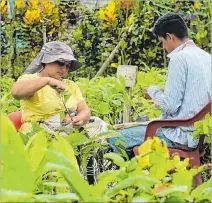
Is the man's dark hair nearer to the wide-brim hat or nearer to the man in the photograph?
the man

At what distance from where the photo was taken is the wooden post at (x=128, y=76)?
369 cm

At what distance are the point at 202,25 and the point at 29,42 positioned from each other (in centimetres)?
180

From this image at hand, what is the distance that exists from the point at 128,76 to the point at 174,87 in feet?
2.31

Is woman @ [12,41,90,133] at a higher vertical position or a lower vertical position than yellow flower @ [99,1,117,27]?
higher

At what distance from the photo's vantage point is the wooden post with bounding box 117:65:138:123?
3.69 metres

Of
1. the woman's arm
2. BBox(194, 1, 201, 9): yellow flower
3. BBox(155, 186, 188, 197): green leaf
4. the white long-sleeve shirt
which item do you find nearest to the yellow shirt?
the woman's arm

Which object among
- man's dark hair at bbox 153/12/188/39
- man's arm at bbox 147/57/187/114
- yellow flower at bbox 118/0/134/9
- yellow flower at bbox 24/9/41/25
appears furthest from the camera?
yellow flower at bbox 118/0/134/9

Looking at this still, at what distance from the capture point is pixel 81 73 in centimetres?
686

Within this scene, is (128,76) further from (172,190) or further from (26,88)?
(172,190)

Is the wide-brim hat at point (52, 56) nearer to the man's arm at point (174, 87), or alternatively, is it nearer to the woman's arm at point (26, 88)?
the woman's arm at point (26, 88)

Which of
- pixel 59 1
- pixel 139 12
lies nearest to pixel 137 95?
pixel 139 12

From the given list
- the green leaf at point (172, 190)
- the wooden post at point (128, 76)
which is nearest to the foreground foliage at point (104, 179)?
the green leaf at point (172, 190)

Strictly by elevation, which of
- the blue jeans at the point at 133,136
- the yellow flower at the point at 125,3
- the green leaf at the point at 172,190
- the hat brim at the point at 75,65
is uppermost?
the green leaf at the point at 172,190

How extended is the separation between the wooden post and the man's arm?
0.56m
